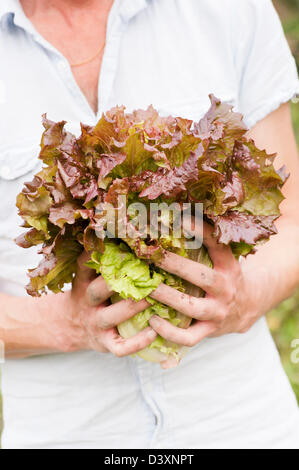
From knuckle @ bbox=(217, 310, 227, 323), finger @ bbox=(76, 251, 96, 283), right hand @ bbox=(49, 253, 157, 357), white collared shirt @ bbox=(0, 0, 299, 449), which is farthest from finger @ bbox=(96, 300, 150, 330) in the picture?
white collared shirt @ bbox=(0, 0, 299, 449)

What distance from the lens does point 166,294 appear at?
5.40 feet

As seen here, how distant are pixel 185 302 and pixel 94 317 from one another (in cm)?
30

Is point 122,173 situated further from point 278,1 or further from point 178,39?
point 278,1

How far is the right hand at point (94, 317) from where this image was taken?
1.68m

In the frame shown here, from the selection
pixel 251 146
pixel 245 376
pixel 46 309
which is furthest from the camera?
pixel 245 376

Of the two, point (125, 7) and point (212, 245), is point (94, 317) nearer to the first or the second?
point (212, 245)

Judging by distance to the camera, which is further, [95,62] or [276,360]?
[276,360]

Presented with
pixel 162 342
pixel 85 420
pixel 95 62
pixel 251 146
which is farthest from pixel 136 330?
pixel 95 62

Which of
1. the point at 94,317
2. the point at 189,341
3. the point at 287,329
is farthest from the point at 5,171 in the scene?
the point at 287,329

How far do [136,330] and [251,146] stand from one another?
0.67m

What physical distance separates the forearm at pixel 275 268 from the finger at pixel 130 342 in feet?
1.44

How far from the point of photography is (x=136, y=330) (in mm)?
1780

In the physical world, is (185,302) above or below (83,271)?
below

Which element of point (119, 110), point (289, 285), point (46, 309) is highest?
point (119, 110)
